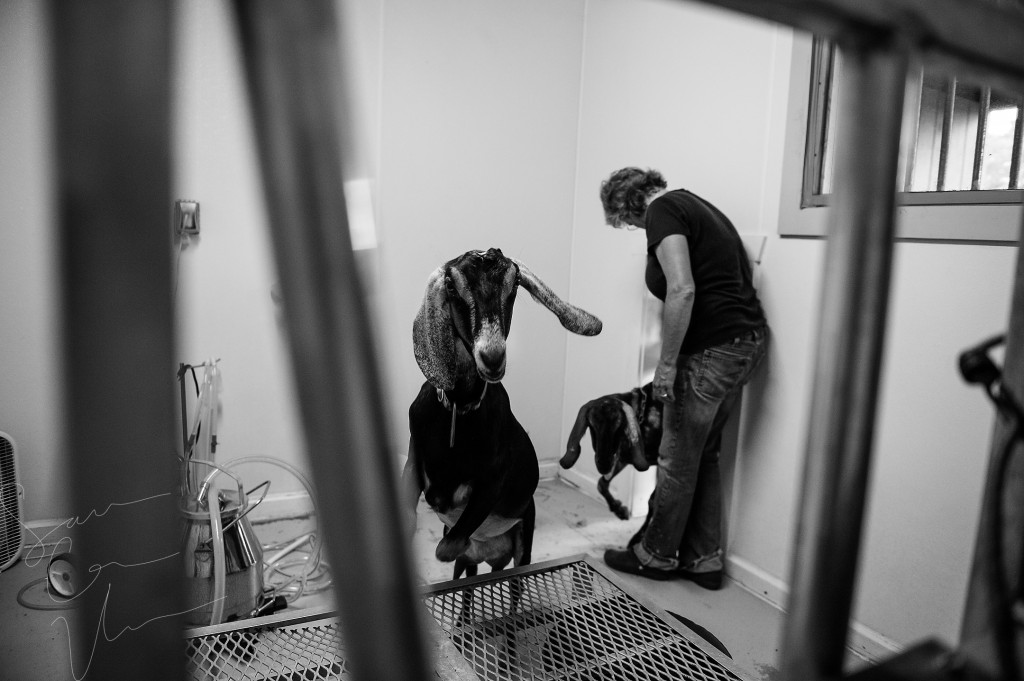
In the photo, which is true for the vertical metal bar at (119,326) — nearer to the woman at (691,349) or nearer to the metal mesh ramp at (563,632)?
the metal mesh ramp at (563,632)

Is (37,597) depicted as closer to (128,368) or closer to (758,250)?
(128,368)

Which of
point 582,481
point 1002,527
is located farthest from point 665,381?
point 1002,527

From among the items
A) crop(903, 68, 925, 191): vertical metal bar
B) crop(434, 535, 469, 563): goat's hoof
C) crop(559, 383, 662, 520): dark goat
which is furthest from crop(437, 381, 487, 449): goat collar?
crop(903, 68, 925, 191): vertical metal bar

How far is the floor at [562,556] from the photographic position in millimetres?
2199

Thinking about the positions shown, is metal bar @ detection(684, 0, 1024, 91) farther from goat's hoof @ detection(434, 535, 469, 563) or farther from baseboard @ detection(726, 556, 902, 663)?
baseboard @ detection(726, 556, 902, 663)

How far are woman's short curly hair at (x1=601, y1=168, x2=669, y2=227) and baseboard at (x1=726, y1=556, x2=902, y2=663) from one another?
158 centimetres

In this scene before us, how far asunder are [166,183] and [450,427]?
155cm

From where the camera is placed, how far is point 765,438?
275cm

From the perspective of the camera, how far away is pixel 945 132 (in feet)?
7.28

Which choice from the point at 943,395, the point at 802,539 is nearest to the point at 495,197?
the point at 943,395

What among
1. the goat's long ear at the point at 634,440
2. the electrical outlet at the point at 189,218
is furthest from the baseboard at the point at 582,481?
the electrical outlet at the point at 189,218

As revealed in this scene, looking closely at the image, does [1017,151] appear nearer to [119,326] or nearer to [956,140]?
[956,140]

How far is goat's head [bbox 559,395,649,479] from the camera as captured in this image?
2469mm

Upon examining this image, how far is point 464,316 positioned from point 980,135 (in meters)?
A: 1.84
